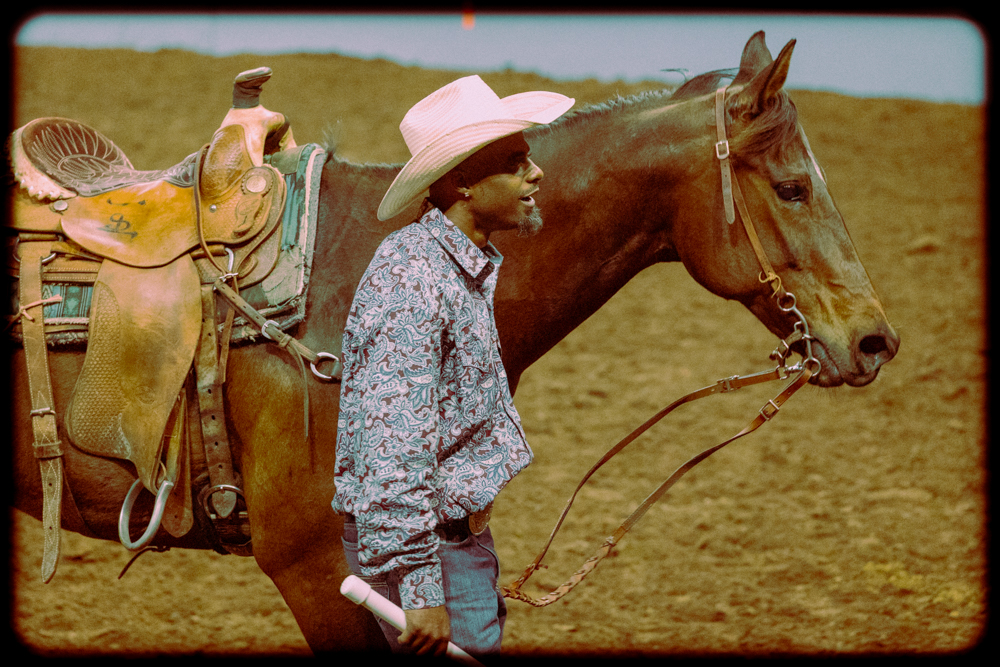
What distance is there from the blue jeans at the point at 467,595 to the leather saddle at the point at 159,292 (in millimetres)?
700

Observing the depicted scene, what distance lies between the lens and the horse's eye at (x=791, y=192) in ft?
7.50

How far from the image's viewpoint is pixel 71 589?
4.37 metres

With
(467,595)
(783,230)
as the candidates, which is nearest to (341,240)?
(467,595)

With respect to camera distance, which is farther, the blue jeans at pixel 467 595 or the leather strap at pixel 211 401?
the leather strap at pixel 211 401

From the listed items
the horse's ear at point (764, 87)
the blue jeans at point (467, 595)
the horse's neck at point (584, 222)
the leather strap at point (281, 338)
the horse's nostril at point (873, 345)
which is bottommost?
the blue jeans at point (467, 595)

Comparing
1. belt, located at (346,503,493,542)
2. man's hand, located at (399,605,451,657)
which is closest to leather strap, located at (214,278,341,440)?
belt, located at (346,503,493,542)

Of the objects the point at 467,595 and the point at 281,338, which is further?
the point at 281,338

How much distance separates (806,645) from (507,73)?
11.8 meters

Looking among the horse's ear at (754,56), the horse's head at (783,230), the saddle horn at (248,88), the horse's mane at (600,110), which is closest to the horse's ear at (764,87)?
the horse's head at (783,230)

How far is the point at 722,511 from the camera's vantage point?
208 inches

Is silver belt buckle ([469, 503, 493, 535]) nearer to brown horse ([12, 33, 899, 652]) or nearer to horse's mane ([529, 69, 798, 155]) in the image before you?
brown horse ([12, 33, 899, 652])

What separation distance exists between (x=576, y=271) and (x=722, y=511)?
10.9 feet

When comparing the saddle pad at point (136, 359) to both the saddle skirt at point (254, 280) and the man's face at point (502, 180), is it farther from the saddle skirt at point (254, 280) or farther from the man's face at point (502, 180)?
the man's face at point (502, 180)

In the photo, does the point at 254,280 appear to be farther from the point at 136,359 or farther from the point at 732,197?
the point at 732,197
